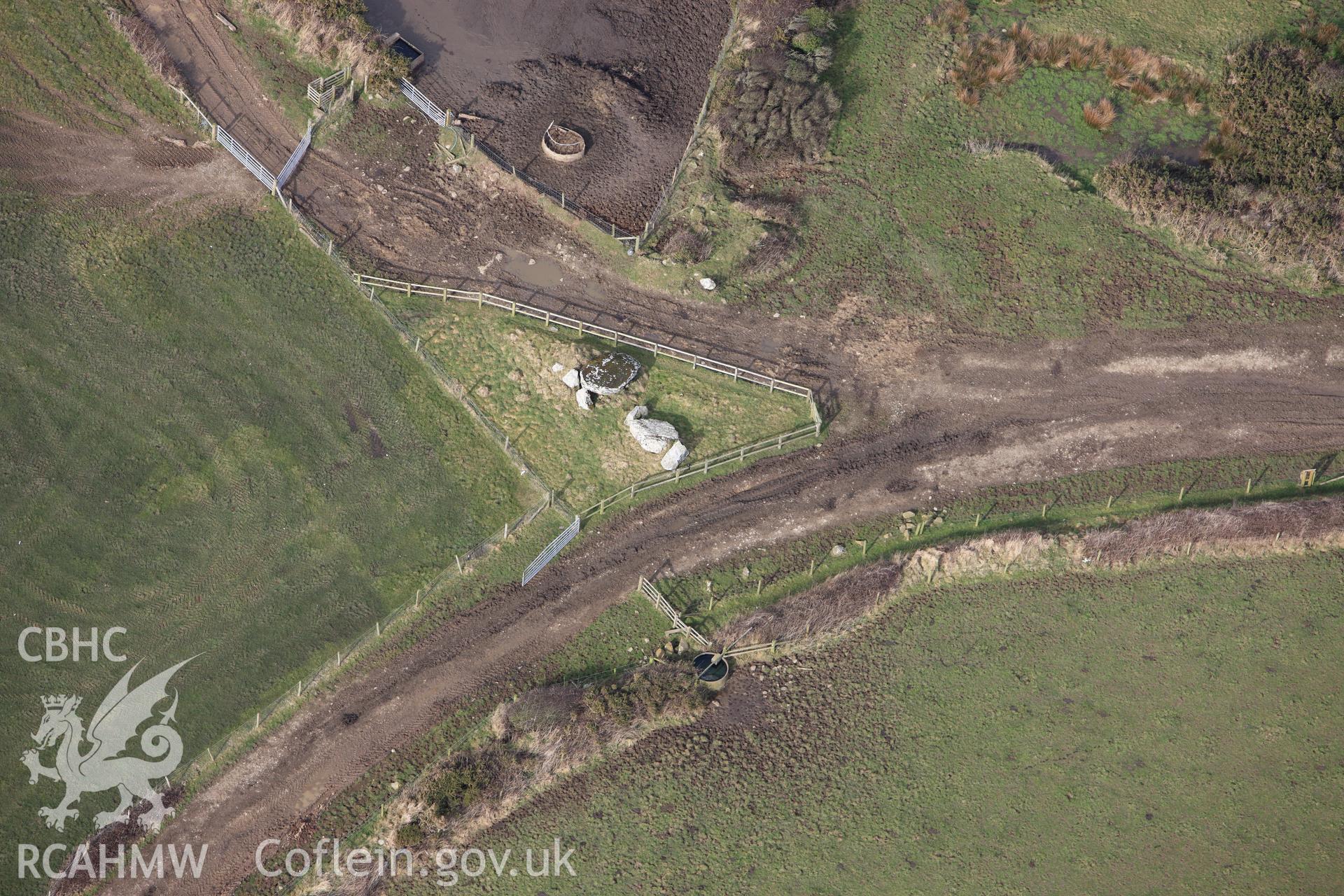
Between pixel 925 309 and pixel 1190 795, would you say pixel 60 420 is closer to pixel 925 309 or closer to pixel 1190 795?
pixel 925 309

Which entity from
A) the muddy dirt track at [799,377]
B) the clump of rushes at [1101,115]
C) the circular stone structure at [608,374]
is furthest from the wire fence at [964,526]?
the clump of rushes at [1101,115]

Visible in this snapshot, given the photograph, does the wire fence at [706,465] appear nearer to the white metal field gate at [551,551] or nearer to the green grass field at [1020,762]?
the white metal field gate at [551,551]

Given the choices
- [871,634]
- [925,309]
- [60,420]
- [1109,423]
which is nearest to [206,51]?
[60,420]

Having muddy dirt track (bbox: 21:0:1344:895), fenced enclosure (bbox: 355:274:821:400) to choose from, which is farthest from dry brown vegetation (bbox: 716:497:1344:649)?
fenced enclosure (bbox: 355:274:821:400)

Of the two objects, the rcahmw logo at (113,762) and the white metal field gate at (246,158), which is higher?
the white metal field gate at (246,158)

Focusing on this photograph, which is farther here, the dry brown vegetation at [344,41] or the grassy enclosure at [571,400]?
the dry brown vegetation at [344,41]

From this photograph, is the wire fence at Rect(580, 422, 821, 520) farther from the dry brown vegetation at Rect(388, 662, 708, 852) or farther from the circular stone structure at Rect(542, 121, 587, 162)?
the circular stone structure at Rect(542, 121, 587, 162)

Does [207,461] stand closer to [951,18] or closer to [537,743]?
[537,743]
